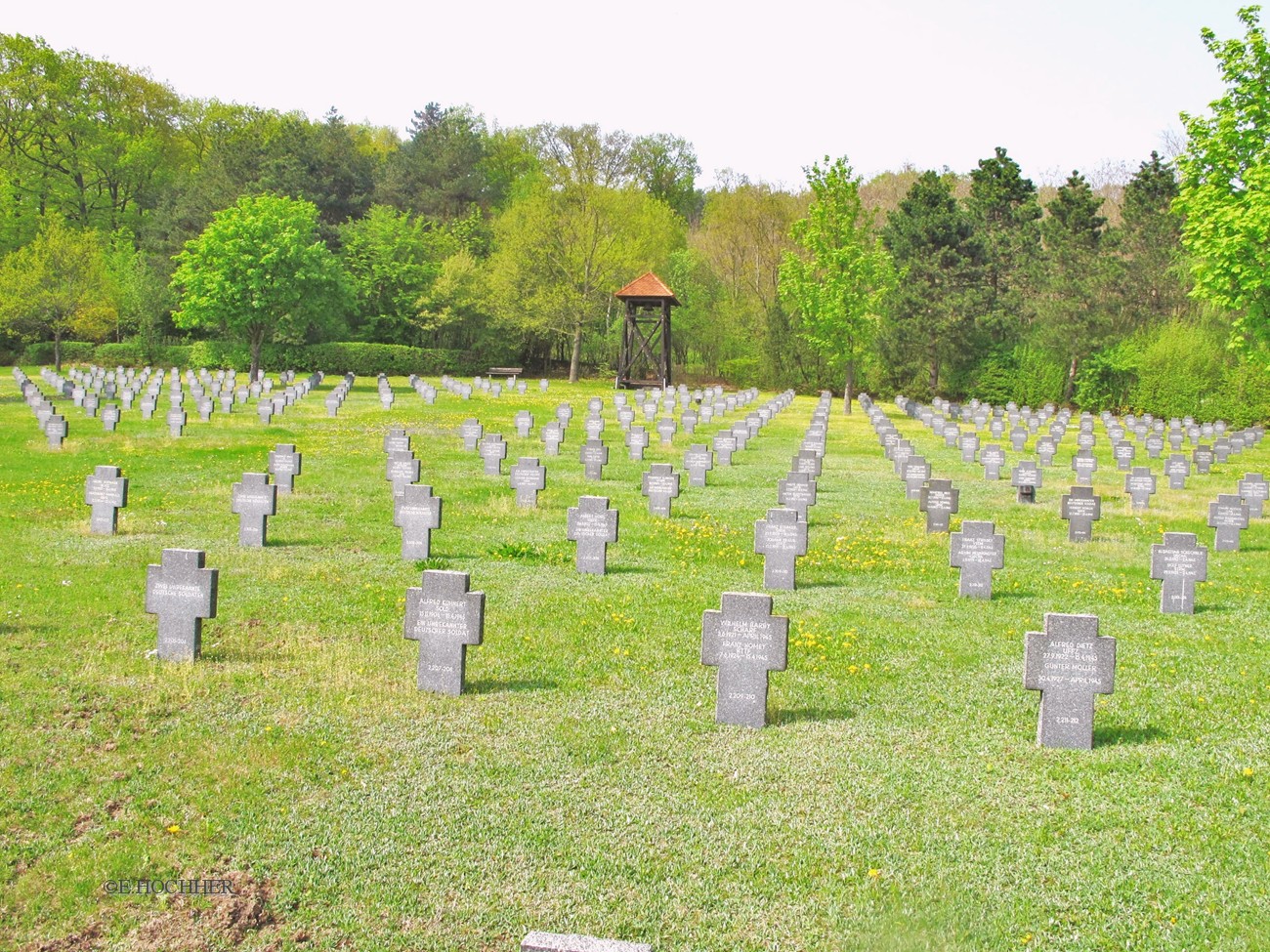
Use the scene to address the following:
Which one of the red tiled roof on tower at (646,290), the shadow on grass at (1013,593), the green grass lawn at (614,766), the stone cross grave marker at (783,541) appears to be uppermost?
the red tiled roof on tower at (646,290)

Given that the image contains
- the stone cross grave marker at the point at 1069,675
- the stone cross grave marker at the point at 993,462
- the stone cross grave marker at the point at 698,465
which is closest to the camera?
the stone cross grave marker at the point at 1069,675

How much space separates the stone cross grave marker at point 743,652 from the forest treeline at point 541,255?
38.1 metres

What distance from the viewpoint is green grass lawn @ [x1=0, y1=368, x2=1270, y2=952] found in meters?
4.98

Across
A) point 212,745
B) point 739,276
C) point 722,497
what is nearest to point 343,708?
point 212,745

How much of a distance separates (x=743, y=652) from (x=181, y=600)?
14.0 feet

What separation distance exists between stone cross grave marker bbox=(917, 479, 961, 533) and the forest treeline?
29.1 m

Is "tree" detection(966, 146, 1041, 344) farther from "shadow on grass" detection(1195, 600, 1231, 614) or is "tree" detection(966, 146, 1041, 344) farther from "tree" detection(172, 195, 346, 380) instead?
"shadow on grass" detection(1195, 600, 1231, 614)

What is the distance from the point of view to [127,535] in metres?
13.6

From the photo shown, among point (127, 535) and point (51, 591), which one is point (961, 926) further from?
point (127, 535)

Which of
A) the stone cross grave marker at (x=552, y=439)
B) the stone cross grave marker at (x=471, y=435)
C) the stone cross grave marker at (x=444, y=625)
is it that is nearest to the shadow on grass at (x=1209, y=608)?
the stone cross grave marker at (x=444, y=625)

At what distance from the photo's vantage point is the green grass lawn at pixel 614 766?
498cm

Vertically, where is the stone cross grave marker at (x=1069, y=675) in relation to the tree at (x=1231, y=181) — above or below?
below

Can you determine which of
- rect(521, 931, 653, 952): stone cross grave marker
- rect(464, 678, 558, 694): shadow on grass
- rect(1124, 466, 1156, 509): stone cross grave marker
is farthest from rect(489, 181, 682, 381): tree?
rect(521, 931, 653, 952): stone cross grave marker

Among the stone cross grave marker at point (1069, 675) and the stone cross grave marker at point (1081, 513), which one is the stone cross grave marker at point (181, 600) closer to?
the stone cross grave marker at point (1069, 675)
